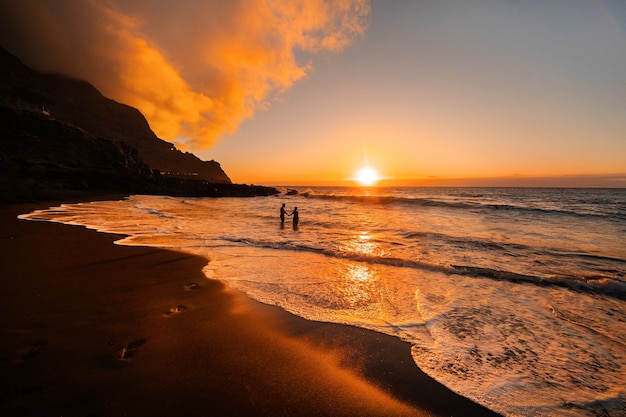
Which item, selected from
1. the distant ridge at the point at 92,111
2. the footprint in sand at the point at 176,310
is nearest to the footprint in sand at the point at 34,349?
the footprint in sand at the point at 176,310

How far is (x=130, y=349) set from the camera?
383 centimetres

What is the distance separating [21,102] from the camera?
259ft

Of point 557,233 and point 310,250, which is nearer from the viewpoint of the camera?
point 310,250

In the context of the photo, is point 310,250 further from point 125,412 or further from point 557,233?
point 557,233

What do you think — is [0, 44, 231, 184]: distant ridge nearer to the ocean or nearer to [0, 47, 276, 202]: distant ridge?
[0, 47, 276, 202]: distant ridge

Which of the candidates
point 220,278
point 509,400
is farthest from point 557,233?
point 220,278

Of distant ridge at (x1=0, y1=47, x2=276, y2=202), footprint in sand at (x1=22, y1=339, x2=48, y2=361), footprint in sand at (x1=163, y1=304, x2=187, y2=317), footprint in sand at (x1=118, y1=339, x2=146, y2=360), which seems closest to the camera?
footprint in sand at (x1=22, y1=339, x2=48, y2=361)

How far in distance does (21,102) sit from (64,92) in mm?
58044

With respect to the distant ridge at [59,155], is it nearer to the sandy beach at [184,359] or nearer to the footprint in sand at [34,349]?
the sandy beach at [184,359]

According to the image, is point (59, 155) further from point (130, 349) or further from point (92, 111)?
point (92, 111)

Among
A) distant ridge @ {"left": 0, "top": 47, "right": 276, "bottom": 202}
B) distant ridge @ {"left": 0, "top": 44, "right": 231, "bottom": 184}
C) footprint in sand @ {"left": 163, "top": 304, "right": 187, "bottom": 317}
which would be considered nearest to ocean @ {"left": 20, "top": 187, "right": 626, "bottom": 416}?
footprint in sand @ {"left": 163, "top": 304, "right": 187, "bottom": 317}

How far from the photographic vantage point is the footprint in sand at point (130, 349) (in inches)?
144

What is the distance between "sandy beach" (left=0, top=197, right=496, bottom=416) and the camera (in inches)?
115

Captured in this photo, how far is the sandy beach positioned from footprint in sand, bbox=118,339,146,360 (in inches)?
0.9
